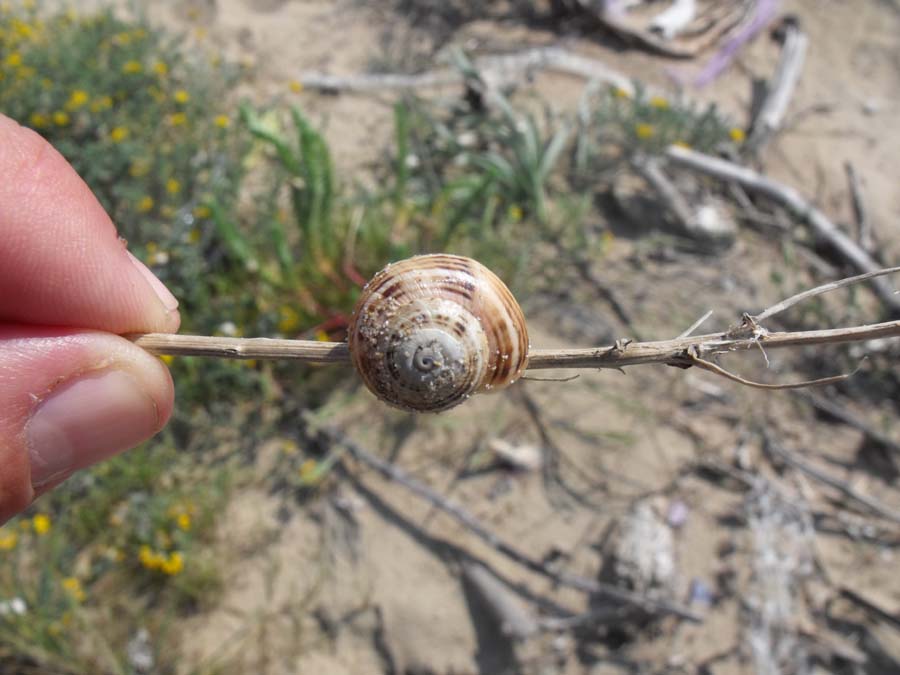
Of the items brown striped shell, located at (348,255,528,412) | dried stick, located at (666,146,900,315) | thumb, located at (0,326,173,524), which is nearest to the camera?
brown striped shell, located at (348,255,528,412)

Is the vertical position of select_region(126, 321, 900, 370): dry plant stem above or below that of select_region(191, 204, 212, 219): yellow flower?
above

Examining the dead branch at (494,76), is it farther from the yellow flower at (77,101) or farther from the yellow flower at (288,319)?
the yellow flower at (288,319)

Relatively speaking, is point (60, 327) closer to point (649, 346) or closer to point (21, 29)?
point (649, 346)

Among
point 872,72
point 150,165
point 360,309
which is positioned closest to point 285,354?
point 360,309

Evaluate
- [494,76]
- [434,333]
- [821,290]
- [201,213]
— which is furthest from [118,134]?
[821,290]

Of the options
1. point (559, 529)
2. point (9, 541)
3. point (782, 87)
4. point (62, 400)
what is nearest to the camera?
point (62, 400)

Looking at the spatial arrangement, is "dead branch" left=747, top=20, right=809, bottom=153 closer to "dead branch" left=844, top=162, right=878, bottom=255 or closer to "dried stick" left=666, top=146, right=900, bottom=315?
"dried stick" left=666, top=146, right=900, bottom=315

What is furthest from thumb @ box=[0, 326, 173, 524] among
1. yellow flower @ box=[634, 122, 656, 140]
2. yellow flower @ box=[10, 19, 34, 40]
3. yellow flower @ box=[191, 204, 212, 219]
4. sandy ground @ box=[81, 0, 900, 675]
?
yellow flower @ box=[10, 19, 34, 40]
